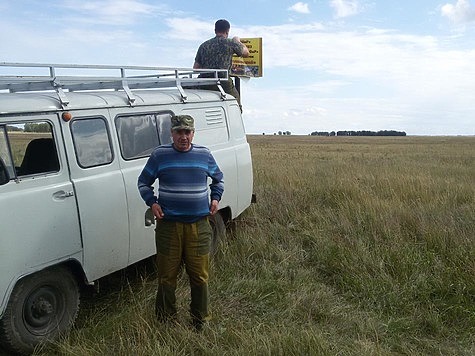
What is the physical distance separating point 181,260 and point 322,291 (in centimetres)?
175

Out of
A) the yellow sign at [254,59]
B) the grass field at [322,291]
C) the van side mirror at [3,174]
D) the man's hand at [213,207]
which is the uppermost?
the yellow sign at [254,59]

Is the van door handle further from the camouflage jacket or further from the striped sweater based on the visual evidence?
the camouflage jacket

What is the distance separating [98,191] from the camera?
14.1 ft

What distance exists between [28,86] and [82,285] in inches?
80.7

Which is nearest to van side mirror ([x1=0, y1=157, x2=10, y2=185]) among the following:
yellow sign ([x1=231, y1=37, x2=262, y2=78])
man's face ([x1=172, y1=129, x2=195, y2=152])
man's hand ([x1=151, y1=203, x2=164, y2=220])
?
man's hand ([x1=151, y1=203, x2=164, y2=220])

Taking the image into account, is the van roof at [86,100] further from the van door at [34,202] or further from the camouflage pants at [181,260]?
the camouflage pants at [181,260]

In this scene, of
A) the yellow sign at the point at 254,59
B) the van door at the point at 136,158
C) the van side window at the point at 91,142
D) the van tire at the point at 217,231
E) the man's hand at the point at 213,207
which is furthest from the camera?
the yellow sign at the point at 254,59

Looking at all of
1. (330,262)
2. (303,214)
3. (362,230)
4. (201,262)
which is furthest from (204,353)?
(303,214)

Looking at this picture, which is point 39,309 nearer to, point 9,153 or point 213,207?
point 9,153

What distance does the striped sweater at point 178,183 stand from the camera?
398 cm

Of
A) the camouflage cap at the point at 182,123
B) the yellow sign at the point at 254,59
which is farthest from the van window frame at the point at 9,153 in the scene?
the yellow sign at the point at 254,59

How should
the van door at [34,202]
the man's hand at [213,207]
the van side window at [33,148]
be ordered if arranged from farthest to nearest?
the man's hand at [213,207], the van side window at [33,148], the van door at [34,202]

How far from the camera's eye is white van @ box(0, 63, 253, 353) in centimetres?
371

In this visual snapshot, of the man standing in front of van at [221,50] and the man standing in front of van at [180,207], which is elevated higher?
the man standing in front of van at [221,50]
